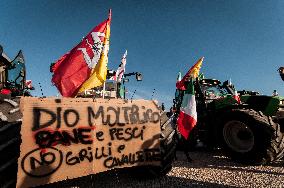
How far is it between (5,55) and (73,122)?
11.1ft

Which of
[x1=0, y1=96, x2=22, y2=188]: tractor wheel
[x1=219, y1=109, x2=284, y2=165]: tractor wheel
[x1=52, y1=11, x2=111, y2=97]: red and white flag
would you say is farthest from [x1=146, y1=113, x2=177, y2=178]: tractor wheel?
[x1=219, y1=109, x2=284, y2=165]: tractor wheel

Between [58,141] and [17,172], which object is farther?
[58,141]

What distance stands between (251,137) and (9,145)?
515cm

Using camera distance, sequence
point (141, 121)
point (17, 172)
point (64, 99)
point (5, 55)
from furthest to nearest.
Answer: point (5, 55) → point (141, 121) → point (64, 99) → point (17, 172)

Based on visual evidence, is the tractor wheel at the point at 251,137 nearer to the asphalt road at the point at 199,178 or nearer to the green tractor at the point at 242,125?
the green tractor at the point at 242,125

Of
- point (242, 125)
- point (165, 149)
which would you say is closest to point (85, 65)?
point (165, 149)

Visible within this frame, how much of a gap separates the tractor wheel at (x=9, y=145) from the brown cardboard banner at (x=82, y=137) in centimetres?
10

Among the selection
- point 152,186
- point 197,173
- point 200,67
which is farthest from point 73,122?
point 200,67

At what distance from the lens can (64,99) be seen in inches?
139

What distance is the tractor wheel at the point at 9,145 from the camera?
3.00 metres

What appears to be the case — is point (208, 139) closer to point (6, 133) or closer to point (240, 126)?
point (240, 126)

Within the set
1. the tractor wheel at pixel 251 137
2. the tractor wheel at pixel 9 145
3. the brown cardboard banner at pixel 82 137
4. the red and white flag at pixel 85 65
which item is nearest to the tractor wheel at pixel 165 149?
the brown cardboard banner at pixel 82 137

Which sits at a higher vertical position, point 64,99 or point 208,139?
point 64,99

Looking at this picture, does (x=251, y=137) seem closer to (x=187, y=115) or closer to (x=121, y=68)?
(x=187, y=115)
